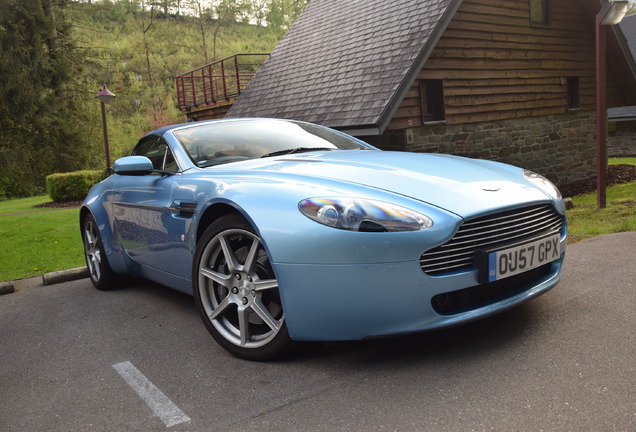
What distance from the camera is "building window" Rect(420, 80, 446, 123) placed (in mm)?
12602

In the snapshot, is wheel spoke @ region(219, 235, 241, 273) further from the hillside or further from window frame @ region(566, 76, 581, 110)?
the hillside

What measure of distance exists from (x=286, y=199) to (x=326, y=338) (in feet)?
2.34

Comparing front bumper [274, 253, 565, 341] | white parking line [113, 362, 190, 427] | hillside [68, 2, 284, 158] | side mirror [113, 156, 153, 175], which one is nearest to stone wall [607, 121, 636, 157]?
side mirror [113, 156, 153, 175]

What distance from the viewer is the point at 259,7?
62062mm

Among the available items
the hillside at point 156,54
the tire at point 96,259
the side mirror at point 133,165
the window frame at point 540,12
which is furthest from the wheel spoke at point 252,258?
the hillside at point 156,54

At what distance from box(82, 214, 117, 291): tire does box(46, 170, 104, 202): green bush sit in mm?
15228

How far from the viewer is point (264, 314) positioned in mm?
3010

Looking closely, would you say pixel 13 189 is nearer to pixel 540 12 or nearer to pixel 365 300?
pixel 540 12

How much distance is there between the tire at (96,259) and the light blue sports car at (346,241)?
1358 mm

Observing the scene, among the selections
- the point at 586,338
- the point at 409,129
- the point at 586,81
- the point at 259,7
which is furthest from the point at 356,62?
the point at 259,7

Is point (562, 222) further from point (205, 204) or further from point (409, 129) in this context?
point (409, 129)

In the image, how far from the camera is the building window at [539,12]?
1504cm

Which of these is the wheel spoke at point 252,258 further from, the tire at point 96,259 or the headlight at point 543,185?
the tire at point 96,259

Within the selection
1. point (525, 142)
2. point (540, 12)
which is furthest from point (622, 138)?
point (525, 142)
